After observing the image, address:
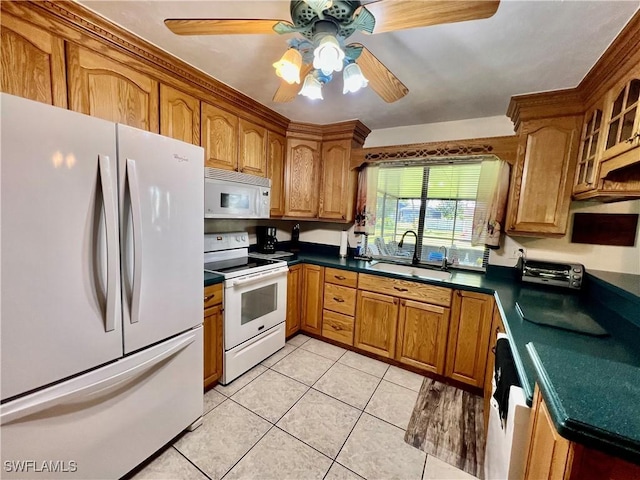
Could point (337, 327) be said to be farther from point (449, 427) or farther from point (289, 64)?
point (289, 64)

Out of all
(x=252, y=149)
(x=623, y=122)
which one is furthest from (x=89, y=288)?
(x=623, y=122)

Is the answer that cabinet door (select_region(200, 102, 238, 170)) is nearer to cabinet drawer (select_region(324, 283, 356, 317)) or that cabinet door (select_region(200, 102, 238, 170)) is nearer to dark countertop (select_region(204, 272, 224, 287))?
dark countertop (select_region(204, 272, 224, 287))

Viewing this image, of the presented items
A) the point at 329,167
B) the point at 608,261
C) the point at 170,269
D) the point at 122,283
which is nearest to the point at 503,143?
the point at 608,261

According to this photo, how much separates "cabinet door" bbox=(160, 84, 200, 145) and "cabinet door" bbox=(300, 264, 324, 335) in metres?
1.59

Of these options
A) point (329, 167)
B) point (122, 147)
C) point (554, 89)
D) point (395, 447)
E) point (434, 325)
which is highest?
point (554, 89)

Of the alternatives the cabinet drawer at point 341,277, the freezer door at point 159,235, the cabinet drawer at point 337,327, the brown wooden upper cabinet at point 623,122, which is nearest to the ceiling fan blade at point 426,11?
the brown wooden upper cabinet at point 623,122

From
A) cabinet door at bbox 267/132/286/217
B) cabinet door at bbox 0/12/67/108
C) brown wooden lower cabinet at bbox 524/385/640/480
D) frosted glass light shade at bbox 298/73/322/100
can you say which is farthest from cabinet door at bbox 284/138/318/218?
brown wooden lower cabinet at bbox 524/385/640/480

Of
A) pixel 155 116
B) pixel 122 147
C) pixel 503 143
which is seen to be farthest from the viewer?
pixel 503 143

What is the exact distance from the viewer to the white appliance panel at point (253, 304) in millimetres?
1990

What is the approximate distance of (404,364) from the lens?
7.70ft

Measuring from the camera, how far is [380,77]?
1.31 m

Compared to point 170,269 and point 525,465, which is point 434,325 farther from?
point 170,269

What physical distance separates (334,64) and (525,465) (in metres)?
1.54

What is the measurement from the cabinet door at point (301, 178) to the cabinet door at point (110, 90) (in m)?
1.38
